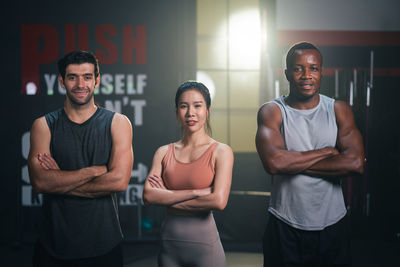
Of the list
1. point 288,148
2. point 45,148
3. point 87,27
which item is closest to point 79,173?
point 45,148

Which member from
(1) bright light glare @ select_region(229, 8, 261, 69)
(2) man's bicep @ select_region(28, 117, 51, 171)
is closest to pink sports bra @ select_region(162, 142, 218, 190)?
(2) man's bicep @ select_region(28, 117, 51, 171)

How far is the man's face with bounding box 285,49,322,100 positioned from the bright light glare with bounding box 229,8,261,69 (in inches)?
126

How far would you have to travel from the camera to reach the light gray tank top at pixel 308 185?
2020 millimetres

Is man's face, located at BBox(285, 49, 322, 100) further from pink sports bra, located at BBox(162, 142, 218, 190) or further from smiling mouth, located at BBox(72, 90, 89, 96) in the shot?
smiling mouth, located at BBox(72, 90, 89, 96)

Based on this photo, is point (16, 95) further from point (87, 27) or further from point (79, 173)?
point (79, 173)

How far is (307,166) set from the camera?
2033mm

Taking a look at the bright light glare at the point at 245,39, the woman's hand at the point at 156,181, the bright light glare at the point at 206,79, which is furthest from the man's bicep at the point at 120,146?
the bright light glare at the point at 245,39

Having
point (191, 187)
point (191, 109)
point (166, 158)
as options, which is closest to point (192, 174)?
point (191, 187)

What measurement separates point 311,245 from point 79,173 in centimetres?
119

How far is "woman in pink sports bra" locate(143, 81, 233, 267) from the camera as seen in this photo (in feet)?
6.46

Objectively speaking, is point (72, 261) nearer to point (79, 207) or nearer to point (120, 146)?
point (79, 207)

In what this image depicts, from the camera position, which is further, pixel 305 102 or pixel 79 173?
pixel 305 102

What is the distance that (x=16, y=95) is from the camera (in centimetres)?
485

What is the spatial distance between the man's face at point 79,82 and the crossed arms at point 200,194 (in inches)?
21.0
